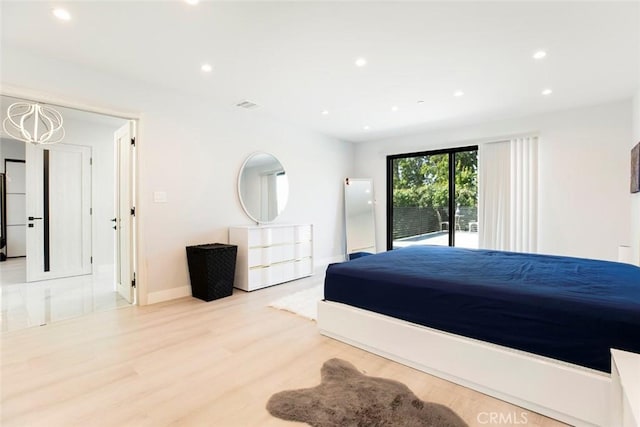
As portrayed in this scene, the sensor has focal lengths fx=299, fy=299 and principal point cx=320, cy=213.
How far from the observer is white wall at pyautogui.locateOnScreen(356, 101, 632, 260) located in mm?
3816

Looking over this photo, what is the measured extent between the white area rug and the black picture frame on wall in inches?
145

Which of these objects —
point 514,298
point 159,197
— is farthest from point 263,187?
point 514,298

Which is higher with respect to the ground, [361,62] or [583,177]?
[361,62]

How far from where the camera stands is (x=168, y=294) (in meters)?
3.58

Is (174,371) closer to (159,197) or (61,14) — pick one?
(159,197)

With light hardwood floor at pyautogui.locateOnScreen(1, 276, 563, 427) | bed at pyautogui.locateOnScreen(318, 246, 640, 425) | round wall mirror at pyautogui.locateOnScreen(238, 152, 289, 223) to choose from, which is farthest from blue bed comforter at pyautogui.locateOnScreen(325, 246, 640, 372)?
round wall mirror at pyautogui.locateOnScreen(238, 152, 289, 223)

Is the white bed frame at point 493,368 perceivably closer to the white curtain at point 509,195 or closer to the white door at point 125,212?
the white door at point 125,212

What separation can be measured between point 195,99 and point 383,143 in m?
3.65

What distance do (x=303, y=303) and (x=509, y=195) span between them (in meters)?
3.51

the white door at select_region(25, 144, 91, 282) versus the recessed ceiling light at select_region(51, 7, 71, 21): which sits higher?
the recessed ceiling light at select_region(51, 7, 71, 21)

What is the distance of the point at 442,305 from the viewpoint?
197 centimetres

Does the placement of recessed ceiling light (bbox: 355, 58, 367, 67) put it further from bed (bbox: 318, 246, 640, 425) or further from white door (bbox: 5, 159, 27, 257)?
white door (bbox: 5, 159, 27, 257)

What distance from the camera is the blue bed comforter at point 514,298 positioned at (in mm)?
1512

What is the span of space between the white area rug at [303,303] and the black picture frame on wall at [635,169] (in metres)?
3.68
